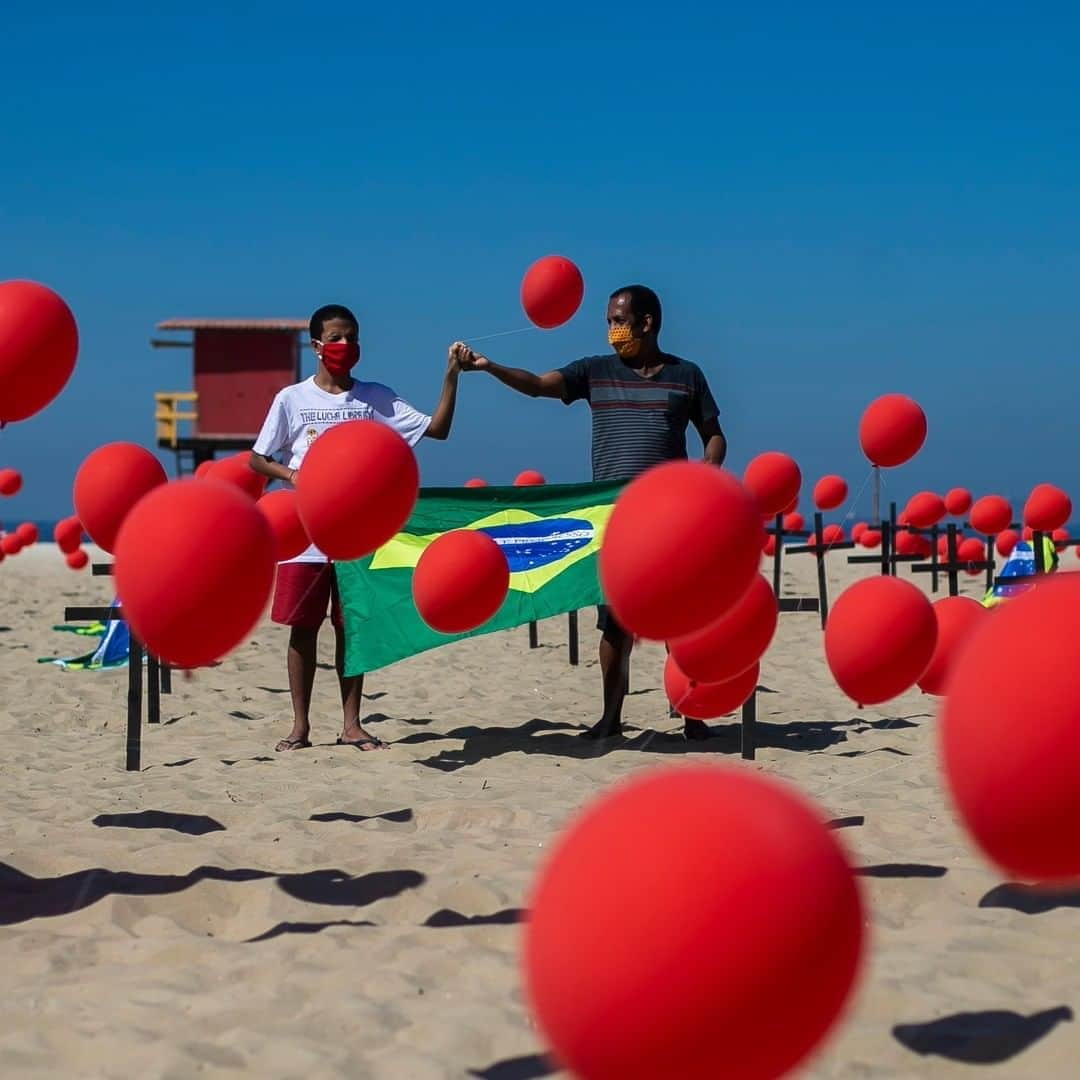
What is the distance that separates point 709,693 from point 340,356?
223cm

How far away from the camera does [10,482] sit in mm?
15938

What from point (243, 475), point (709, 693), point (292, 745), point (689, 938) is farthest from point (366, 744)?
point (689, 938)

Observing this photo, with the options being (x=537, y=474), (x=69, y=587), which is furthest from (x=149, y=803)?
(x=69, y=587)

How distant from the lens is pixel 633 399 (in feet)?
19.5

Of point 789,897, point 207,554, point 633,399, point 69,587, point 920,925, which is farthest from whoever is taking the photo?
point 69,587

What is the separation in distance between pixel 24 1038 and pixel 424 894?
4.07 feet

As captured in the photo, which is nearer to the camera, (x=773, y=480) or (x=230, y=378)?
(x=773, y=480)

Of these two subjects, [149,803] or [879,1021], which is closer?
[879,1021]

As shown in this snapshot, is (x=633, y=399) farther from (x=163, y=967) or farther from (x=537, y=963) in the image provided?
(x=537, y=963)

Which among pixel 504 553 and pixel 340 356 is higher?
pixel 340 356

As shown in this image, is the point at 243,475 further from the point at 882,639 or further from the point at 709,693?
the point at 882,639

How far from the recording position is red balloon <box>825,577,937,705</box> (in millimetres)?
4066

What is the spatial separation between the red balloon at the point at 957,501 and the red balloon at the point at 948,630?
11714 millimetres

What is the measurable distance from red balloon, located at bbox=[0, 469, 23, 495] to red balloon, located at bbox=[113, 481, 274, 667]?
13860 millimetres
